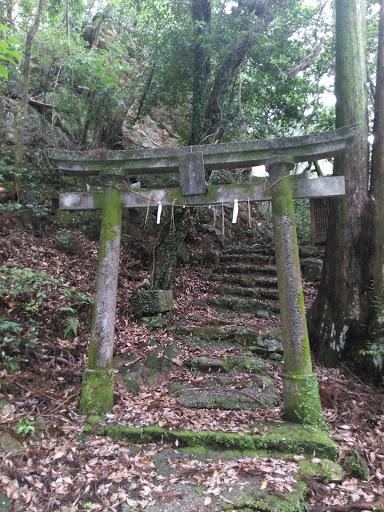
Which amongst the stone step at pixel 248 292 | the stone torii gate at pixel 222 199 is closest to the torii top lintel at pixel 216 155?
the stone torii gate at pixel 222 199

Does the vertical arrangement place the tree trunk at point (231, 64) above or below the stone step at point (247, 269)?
above

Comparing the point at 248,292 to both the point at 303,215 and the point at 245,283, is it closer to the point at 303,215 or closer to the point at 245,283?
the point at 245,283

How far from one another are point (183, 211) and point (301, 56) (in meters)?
5.54

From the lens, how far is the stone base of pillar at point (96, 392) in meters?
4.48

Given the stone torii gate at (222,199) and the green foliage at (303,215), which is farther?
the green foliage at (303,215)

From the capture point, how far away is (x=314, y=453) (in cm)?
385

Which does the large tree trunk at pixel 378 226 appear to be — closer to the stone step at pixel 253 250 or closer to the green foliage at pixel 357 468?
the green foliage at pixel 357 468

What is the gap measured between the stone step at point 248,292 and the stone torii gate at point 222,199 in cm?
425

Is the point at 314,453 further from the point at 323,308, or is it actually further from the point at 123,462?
the point at 323,308

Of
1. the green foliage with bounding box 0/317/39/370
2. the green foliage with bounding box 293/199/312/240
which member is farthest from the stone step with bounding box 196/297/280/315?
the green foliage with bounding box 293/199/312/240

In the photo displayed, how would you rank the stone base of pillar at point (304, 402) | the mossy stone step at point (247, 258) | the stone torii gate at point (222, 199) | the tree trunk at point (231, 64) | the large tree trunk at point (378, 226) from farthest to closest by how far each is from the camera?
the mossy stone step at point (247, 258)
the tree trunk at point (231, 64)
the large tree trunk at point (378, 226)
the stone torii gate at point (222, 199)
the stone base of pillar at point (304, 402)

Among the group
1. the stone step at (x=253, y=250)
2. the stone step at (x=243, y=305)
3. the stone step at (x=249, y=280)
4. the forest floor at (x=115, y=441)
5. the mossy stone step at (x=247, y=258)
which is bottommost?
the forest floor at (x=115, y=441)

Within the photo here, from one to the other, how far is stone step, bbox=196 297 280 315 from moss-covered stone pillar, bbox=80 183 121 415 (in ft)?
13.1

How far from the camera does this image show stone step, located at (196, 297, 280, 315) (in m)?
8.31
